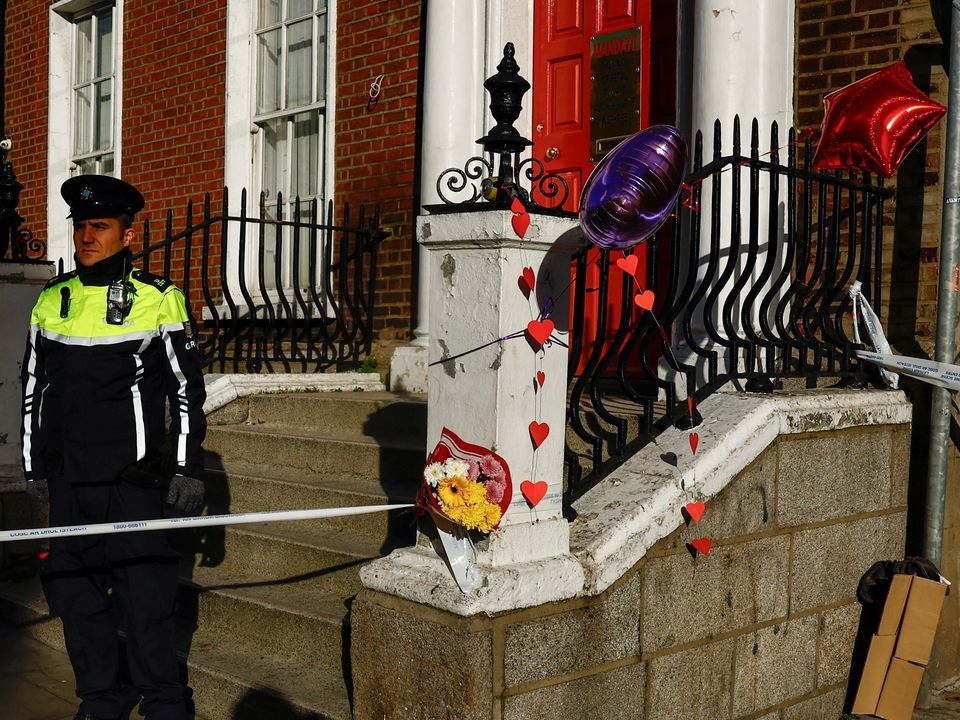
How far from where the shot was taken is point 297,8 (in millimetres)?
8336

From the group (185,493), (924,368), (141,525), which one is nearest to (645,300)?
(924,368)

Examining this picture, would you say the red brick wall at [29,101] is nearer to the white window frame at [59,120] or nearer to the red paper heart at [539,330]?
the white window frame at [59,120]

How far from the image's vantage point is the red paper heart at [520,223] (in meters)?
3.32

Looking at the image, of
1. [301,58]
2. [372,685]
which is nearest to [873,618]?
[372,685]

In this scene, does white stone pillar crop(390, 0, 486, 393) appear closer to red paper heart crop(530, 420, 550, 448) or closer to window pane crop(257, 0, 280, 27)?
window pane crop(257, 0, 280, 27)

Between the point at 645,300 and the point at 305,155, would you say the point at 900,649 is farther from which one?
the point at 305,155

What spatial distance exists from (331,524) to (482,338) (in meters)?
1.73

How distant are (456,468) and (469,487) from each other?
0.27 ft

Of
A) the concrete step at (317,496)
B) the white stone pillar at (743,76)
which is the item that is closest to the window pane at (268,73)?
the concrete step at (317,496)

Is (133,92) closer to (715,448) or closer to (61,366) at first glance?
(61,366)

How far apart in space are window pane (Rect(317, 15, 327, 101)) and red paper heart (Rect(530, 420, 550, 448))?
5.20 metres

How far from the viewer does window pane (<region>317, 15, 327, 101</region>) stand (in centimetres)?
802

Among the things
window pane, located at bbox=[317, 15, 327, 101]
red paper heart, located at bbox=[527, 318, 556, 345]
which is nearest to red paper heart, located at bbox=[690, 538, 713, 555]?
red paper heart, located at bbox=[527, 318, 556, 345]

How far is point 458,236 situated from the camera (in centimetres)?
346
